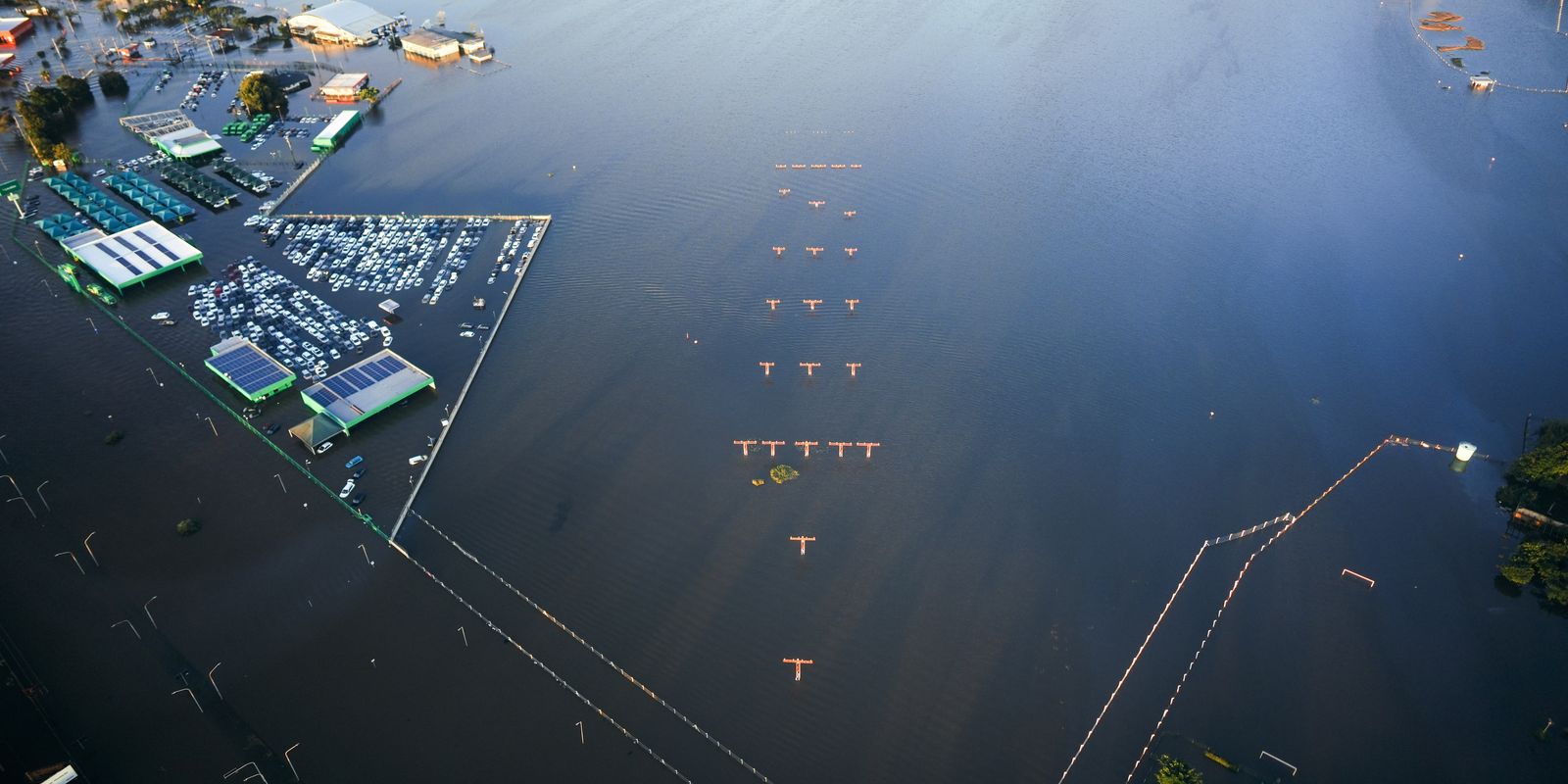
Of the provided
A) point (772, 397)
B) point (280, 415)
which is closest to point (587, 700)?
point (772, 397)

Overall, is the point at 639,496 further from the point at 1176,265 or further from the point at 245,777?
the point at 1176,265

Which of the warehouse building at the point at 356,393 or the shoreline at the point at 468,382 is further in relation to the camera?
the warehouse building at the point at 356,393

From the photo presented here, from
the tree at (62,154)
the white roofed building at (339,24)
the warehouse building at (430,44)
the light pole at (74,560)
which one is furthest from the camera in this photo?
the white roofed building at (339,24)

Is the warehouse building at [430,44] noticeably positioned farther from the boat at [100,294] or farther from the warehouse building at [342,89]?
the boat at [100,294]

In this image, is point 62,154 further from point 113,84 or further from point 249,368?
point 249,368

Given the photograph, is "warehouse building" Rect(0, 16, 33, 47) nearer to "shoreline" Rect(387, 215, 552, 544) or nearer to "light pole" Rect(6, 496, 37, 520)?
"shoreline" Rect(387, 215, 552, 544)

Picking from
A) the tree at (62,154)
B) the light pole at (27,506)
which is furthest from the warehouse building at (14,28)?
the light pole at (27,506)
